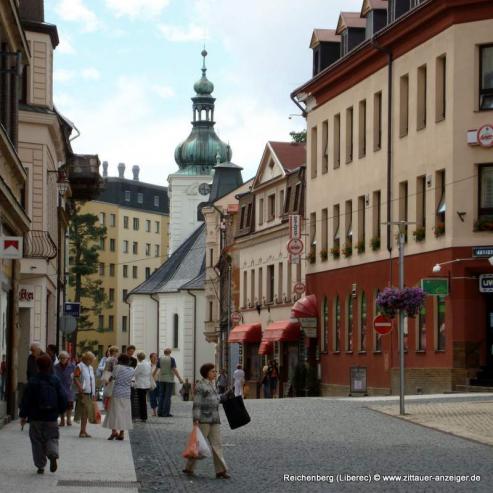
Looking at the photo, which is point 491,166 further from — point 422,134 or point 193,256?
point 193,256

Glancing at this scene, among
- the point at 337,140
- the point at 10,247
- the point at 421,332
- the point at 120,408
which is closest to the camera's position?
the point at 10,247

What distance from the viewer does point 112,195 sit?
177 metres

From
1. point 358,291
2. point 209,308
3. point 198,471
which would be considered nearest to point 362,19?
point 358,291

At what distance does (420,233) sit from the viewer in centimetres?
5156

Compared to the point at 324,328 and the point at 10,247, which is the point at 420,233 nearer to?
the point at 324,328

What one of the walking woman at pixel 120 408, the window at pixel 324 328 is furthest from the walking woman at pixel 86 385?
the window at pixel 324 328

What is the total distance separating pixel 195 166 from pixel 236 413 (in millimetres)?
141157

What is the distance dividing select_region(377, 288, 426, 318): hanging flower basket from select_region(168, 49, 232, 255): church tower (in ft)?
385

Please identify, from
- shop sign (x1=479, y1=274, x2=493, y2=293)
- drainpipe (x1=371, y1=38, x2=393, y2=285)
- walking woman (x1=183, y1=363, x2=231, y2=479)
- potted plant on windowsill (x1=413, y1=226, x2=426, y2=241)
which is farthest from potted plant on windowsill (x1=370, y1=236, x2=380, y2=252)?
walking woman (x1=183, y1=363, x2=231, y2=479)

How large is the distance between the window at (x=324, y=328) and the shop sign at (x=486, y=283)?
15.9m

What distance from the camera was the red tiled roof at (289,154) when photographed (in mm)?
76125

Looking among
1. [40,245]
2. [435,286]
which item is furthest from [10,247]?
[435,286]

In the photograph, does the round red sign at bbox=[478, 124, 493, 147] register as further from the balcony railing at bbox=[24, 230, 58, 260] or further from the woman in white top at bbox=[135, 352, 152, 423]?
the woman in white top at bbox=[135, 352, 152, 423]

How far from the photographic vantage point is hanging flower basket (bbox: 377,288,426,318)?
3856 cm
